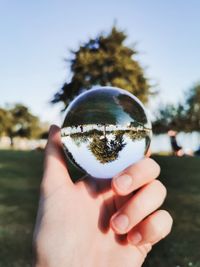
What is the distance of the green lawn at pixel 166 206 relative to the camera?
8.16 metres

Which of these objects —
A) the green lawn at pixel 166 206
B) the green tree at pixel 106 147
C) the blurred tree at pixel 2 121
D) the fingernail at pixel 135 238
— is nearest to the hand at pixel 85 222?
the fingernail at pixel 135 238

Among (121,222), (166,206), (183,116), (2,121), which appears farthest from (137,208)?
(2,121)

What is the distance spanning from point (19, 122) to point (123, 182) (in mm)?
98836

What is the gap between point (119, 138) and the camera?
245 cm

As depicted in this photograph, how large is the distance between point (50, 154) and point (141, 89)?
47.1 metres

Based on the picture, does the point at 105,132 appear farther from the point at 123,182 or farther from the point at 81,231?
the point at 81,231

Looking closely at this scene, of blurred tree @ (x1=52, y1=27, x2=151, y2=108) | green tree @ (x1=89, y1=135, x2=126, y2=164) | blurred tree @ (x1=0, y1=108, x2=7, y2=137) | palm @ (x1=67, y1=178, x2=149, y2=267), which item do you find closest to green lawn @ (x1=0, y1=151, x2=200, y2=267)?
palm @ (x1=67, y1=178, x2=149, y2=267)

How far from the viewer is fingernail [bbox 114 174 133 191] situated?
85.2 inches

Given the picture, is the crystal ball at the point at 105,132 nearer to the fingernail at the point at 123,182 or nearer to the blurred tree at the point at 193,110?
the fingernail at the point at 123,182

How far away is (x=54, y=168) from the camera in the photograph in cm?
233

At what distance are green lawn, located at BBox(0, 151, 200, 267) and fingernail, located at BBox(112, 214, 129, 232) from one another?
234 inches

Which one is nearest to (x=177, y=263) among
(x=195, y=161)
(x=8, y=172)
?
(x=8, y=172)

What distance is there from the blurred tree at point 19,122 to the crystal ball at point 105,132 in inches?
3644

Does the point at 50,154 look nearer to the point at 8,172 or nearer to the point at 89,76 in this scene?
the point at 8,172
